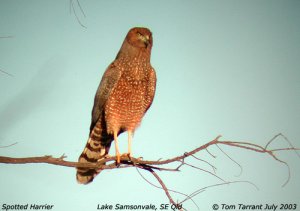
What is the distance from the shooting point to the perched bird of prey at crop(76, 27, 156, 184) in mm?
3111

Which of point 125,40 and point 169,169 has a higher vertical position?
point 125,40

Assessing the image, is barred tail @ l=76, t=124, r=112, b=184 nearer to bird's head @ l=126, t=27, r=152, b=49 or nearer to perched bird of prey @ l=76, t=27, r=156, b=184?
perched bird of prey @ l=76, t=27, r=156, b=184

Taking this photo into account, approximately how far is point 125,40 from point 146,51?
243 mm

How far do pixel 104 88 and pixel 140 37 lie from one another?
588 millimetres

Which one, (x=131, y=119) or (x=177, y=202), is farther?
(x=131, y=119)

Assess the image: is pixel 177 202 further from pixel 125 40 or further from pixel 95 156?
pixel 125 40

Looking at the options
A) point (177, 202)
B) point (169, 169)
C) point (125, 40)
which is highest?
point (125, 40)

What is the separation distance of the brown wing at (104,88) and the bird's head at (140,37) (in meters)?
0.30

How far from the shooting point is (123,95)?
312cm

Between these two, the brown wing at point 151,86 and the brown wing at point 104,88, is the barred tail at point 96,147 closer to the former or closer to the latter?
the brown wing at point 104,88

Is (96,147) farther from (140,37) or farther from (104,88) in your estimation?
(140,37)

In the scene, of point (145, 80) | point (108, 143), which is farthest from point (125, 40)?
point (108, 143)

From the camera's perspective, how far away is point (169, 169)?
6.47 feet

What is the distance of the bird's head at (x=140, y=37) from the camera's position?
122 inches
